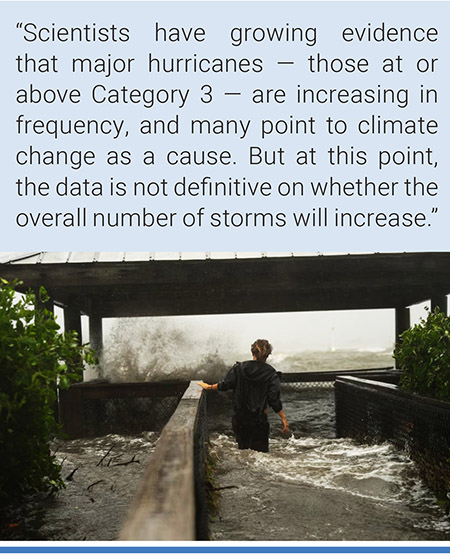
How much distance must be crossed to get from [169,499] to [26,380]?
226 cm

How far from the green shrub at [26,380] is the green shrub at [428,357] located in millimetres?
3314

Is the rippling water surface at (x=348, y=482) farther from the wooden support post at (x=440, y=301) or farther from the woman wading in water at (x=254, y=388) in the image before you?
the wooden support post at (x=440, y=301)

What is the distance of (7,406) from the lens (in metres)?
4.08

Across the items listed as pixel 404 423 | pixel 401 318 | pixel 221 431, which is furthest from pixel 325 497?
pixel 401 318

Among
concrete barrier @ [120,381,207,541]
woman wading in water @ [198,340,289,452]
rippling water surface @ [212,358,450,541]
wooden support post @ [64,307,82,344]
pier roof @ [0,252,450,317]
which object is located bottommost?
rippling water surface @ [212,358,450,541]

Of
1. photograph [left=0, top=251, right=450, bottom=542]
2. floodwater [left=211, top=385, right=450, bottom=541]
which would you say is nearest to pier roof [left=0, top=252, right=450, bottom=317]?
photograph [left=0, top=251, right=450, bottom=542]

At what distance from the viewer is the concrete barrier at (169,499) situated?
197 cm

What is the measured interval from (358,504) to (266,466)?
1.30m

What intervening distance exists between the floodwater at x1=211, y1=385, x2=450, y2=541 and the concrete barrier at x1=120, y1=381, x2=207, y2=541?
969mm

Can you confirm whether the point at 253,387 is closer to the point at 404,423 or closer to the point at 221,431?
the point at 404,423

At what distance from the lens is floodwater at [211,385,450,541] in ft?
13.1

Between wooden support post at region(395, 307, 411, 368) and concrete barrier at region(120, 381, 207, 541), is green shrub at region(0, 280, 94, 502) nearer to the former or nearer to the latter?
concrete barrier at region(120, 381, 207, 541)

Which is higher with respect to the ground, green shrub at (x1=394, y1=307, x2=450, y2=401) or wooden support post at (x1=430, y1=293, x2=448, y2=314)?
wooden support post at (x1=430, y1=293, x2=448, y2=314)

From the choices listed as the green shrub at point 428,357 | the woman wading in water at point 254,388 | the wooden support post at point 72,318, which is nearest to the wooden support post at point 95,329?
the wooden support post at point 72,318
